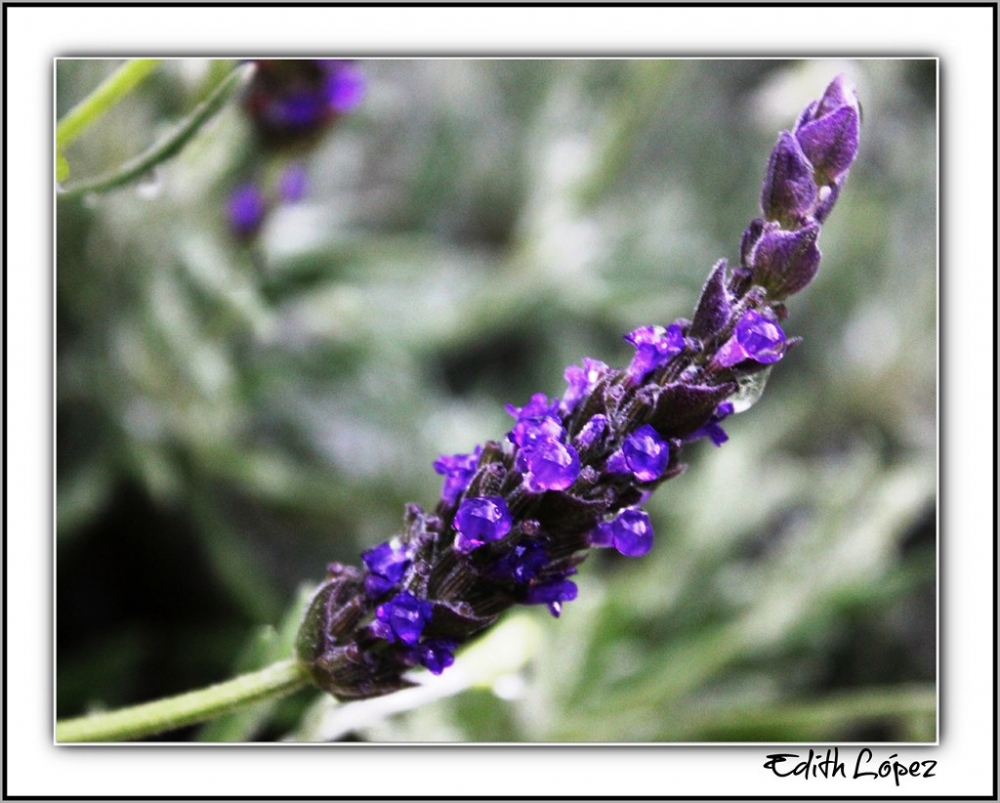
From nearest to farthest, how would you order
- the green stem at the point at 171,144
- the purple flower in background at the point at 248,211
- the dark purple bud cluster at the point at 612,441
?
the dark purple bud cluster at the point at 612,441
the green stem at the point at 171,144
the purple flower in background at the point at 248,211

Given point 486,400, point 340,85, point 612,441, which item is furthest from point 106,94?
point 486,400

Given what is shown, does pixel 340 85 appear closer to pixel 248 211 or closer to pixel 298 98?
pixel 298 98

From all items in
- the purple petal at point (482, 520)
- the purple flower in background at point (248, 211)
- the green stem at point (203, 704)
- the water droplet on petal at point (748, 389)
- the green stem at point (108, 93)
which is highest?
the purple flower in background at point (248, 211)

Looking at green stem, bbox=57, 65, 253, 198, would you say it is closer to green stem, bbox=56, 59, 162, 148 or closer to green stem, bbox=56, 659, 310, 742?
green stem, bbox=56, 59, 162, 148

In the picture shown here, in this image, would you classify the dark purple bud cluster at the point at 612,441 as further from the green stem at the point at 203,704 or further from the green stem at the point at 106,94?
the green stem at the point at 106,94

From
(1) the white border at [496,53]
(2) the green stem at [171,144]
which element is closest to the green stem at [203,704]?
(1) the white border at [496,53]

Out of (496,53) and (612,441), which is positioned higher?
(496,53)

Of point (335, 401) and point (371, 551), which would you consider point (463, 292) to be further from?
point (371, 551)

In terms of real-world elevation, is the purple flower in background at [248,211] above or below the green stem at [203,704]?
above
